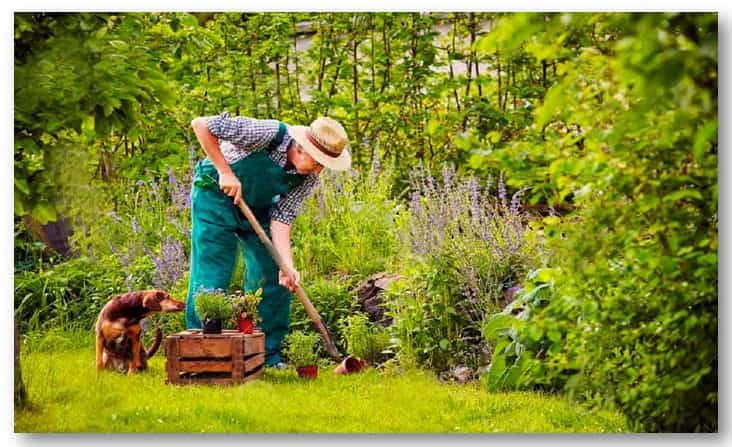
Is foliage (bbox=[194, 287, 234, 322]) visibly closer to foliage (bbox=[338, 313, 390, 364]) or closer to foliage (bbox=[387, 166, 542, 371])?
foliage (bbox=[338, 313, 390, 364])

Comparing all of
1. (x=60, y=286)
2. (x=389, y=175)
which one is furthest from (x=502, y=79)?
(x=60, y=286)

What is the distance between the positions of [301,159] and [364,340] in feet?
2.66

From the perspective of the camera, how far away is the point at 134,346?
3.90 metres

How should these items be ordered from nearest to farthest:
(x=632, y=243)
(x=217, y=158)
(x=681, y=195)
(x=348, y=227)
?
1. (x=681, y=195)
2. (x=632, y=243)
3. (x=217, y=158)
4. (x=348, y=227)

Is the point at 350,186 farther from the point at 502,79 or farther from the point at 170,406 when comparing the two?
the point at 170,406

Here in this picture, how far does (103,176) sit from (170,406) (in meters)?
0.97

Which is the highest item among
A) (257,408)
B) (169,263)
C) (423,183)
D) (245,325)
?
(423,183)

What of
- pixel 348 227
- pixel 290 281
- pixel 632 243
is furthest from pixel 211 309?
pixel 632 243

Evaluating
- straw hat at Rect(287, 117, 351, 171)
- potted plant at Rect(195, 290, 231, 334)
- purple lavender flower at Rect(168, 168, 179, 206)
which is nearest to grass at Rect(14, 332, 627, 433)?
potted plant at Rect(195, 290, 231, 334)

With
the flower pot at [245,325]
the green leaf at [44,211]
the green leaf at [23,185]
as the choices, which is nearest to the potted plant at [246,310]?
the flower pot at [245,325]

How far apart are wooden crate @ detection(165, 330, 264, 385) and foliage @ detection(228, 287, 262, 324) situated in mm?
157

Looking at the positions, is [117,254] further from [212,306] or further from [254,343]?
[254,343]

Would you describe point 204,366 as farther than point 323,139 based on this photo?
No

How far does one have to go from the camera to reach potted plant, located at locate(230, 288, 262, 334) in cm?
397
